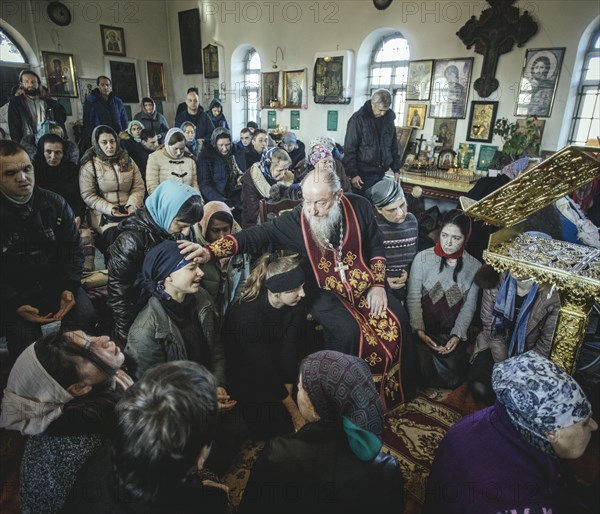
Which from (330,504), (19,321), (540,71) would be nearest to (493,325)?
(330,504)

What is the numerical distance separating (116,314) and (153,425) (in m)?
1.45

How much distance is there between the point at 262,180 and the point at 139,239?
2366 mm

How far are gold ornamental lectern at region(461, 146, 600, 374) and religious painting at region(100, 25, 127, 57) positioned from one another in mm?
13948

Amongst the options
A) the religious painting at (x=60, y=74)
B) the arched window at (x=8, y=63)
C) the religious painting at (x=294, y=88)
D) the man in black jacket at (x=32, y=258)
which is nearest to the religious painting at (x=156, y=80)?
the religious painting at (x=60, y=74)

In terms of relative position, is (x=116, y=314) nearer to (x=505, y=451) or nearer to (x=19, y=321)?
(x=19, y=321)

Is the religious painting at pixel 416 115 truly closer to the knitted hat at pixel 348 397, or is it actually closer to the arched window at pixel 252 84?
the arched window at pixel 252 84

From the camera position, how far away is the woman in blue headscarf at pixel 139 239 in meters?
2.38

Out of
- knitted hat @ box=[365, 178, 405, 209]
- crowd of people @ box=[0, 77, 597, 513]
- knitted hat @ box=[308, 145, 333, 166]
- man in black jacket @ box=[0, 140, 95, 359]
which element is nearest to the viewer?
crowd of people @ box=[0, 77, 597, 513]

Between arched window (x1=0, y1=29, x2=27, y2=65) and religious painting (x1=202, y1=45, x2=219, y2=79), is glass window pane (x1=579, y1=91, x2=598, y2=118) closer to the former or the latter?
religious painting (x1=202, y1=45, x2=219, y2=79)

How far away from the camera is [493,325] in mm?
2977

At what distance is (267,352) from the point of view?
2.54 meters

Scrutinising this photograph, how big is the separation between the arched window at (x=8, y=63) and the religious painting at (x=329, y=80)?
8.24 meters

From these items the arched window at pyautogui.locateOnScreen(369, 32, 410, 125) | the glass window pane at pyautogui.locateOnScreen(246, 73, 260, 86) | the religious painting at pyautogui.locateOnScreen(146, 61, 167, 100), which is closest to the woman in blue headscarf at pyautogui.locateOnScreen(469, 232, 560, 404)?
the arched window at pyautogui.locateOnScreen(369, 32, 410, 125)

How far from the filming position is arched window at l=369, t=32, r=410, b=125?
348 inches
